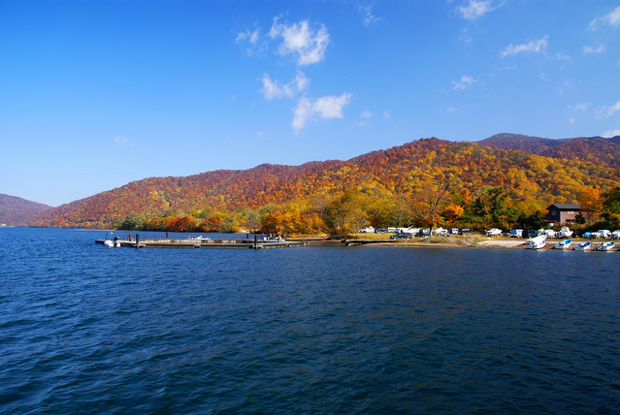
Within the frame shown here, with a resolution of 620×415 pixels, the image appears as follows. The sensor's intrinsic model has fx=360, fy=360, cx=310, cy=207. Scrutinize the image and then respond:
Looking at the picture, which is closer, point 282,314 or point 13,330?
point 13,330

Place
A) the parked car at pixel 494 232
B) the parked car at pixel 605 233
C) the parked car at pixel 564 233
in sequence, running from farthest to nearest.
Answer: the parked car at pixel 494 232 → the parked car at pixel 564 233 → the parked car at pixel 605 233

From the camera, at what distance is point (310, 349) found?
15289 millimetres

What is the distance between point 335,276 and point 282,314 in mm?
15896

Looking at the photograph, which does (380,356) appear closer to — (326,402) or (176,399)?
(326,402)

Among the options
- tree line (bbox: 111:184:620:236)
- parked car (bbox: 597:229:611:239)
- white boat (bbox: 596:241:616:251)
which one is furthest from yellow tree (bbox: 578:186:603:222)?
white boat (bbox: 596:241:616:251)

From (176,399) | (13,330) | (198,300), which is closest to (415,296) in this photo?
(198,300)

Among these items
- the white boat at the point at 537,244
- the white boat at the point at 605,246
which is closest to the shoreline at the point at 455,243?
the white boat at the point at 537,244

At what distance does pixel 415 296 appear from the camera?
2605 centimetres

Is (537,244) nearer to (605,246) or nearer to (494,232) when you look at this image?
(605,246)

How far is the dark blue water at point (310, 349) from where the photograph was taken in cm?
1108

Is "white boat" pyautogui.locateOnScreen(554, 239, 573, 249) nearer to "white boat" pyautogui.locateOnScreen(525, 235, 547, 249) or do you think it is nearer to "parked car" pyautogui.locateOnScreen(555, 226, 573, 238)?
"white boat" pyautogui.locateOnScreen(525, 235, 547, 249)

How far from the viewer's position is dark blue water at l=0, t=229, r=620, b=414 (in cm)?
1108

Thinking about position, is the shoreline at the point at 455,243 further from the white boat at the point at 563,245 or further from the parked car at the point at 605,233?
the parked car at the point at 605,233

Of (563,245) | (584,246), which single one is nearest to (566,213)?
(563,245)
